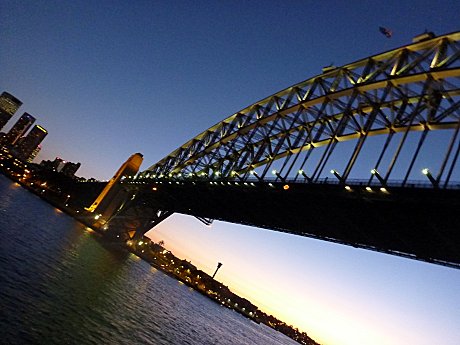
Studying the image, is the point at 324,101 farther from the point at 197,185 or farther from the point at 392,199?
the point at 197,185

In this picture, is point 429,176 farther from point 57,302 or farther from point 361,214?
point 57,302

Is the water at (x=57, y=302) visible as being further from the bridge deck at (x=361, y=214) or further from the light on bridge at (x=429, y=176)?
the light on bridge at (x=429, y=176)

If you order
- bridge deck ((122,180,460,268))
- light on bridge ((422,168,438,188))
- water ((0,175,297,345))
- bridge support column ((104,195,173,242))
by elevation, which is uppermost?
light on bridge ((422,168,438,188))

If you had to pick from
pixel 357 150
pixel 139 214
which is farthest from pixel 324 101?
pixel 139 214

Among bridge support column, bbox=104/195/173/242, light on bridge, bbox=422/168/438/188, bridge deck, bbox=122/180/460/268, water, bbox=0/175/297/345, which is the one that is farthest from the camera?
bridge support column, bbox=104/195/173/242

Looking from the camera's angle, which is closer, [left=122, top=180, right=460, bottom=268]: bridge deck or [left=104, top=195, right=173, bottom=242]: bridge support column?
[left=122, top=180, right=460, bottom=268]: bridge deck

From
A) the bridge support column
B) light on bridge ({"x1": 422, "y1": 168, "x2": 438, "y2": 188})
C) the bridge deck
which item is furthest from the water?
the bridge support column

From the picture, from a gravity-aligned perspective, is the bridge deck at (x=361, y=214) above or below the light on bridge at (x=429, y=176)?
below

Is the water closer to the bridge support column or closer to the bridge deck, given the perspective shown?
the bridge deck

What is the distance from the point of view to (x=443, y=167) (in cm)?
2402

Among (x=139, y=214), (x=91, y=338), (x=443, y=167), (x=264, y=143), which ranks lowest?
(x=91, y=338)

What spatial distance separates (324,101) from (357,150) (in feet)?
27.0

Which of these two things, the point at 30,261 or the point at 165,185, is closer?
the point at 30,261

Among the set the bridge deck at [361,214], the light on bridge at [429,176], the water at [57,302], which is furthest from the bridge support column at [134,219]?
the light on bridge at [429,176]
